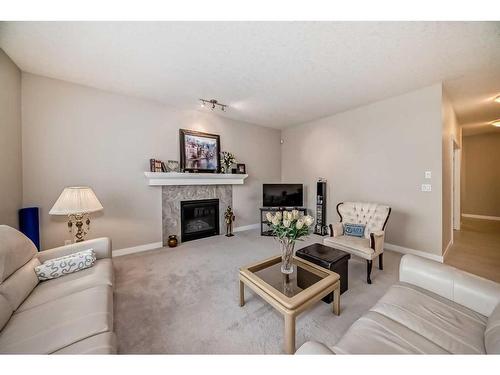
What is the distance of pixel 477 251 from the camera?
3275 millimetres

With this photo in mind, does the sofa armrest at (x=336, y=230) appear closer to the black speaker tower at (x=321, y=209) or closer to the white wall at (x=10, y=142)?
the black speaker tower at (x=321, y=209)

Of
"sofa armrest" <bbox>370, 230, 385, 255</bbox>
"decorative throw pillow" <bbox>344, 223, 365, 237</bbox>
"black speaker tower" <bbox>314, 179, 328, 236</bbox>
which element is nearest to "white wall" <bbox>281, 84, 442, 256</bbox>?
"black speaker tower" <bbox>314, 179, 328, 236</bbox>

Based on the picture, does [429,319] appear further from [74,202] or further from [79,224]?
[79,224]

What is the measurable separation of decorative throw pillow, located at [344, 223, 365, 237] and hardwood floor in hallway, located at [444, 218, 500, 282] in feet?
4.48

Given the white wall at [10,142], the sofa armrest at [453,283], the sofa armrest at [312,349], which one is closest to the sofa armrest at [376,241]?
the sofa armrest at [453,283]

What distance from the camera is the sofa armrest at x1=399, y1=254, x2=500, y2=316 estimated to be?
1213mm

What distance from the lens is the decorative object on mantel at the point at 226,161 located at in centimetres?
441

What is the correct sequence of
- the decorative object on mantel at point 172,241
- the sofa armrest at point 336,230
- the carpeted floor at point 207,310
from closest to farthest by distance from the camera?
the carpeted floor at point 207,310 < the sofa armrest at point 336,230 < the decorative object on mantel at point 172,241

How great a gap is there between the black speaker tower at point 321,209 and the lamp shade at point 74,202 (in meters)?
4.04

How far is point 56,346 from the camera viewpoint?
100cm

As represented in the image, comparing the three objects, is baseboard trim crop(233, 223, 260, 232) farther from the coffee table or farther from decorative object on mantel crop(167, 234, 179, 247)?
the coffee table

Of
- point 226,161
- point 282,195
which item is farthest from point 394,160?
point 226,161
